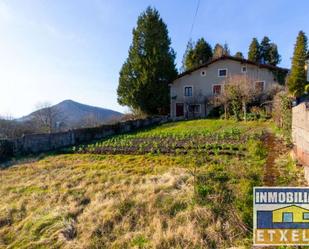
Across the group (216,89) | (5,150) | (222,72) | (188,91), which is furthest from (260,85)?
(5,150)

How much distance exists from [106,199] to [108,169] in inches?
103

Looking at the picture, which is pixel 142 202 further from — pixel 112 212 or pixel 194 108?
pixel 194 108

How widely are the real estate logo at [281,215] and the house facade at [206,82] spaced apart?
80.0 feet

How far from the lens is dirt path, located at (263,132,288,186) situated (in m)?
6.12

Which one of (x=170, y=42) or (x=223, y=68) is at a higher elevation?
(x=170, y=42)

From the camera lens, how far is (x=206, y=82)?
91.1 feet

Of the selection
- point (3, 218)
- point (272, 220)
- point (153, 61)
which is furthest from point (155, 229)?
point (153, 61)

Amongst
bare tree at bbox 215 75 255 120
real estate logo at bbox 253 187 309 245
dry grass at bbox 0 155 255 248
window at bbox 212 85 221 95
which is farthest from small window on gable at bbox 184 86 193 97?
real estate logo at bbox 253 187 309 245

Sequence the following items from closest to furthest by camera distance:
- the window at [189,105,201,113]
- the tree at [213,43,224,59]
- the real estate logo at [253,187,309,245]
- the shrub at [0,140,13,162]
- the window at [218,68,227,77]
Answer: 1. the real estate logo at [253,187,309,245]
2. the shrub at [0,140,13,162]
3. the window at [218,68,227,77]
4. the window at [189,105,201,113]
5. the tree at [213,43,224,59]

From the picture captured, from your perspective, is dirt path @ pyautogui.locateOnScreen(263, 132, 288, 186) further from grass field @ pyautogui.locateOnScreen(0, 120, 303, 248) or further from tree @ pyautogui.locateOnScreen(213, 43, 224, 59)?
tree @ pyautogui.locateOnScreen(213, 43, 224, 59)

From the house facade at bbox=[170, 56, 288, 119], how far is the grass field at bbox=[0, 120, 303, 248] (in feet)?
58.1

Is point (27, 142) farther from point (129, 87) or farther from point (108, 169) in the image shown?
point (129, 87)

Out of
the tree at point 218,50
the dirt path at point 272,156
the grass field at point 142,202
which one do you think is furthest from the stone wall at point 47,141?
the tree at point 218,50

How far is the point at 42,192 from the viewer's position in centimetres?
805
